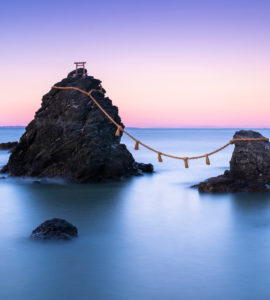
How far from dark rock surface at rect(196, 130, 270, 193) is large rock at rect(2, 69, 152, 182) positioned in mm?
2973

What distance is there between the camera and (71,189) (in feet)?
34.8

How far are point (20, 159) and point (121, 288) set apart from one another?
8660 millimetres

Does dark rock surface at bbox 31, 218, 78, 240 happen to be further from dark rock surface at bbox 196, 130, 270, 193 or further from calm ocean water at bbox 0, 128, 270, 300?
dark rock surface at bbox 196, 130, 270, 193

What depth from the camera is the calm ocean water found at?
4.87 m

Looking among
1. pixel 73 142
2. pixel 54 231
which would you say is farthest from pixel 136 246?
pixel 73 142

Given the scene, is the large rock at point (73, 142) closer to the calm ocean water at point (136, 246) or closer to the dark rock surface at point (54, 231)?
the calm ocean water at point (136, 246)

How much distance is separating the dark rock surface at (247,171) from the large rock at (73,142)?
2.97m

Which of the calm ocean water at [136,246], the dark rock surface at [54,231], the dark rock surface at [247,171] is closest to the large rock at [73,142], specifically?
the calm ocean water at [136,246]

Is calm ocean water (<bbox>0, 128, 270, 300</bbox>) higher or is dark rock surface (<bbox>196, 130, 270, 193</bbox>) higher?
dark rock surface (<bbox>196, 130, 270, 193</bbox>)

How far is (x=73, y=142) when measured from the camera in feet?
38.5

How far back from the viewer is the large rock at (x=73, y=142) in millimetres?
11492

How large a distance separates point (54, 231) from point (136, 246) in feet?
4.24

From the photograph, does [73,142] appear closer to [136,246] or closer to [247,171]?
[247,171]

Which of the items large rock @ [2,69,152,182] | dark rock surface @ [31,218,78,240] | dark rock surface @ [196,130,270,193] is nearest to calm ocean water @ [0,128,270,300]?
dark rock surface @ [31,218,78,240]
